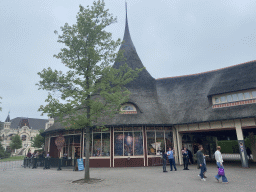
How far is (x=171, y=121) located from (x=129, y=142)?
187 inches

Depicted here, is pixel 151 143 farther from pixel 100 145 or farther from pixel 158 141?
pixel 100 145

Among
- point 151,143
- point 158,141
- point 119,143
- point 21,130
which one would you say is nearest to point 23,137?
point 21,130

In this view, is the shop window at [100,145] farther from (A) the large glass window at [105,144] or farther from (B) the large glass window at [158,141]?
(B) the large glass window at [158,141]

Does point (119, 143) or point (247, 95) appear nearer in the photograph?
point (247, 95)

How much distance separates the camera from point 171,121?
59.8ft

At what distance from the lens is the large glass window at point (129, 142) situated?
17.2 m

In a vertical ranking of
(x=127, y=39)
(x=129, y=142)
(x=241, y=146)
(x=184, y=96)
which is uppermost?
(x=127, y=39)

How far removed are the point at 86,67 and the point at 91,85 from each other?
1217 mm

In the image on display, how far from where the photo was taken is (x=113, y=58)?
474 inches

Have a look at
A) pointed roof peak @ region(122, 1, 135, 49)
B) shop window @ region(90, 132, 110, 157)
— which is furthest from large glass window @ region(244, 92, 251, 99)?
pointed roof peak @ region(122, 1, 135, 49)

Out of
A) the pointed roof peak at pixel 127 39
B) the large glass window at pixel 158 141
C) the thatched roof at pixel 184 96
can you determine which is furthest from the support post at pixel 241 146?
the pointed roof peak at pixel 127 39

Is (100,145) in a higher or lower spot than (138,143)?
lower

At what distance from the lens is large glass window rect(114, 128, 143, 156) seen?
17203 millimetres

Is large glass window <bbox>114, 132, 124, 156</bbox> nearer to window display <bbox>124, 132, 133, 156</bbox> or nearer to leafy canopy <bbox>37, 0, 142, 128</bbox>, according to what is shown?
window display <bbox>124, 132, 133, 156</bbox>
